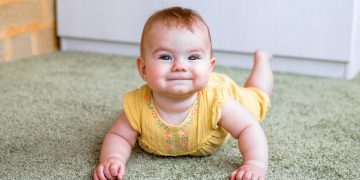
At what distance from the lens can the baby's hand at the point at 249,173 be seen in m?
0.78

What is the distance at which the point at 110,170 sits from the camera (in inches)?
31.6

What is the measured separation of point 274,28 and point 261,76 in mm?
415

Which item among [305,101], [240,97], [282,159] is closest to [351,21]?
[305,101]

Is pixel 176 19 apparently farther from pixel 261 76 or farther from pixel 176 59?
pixel 261 76

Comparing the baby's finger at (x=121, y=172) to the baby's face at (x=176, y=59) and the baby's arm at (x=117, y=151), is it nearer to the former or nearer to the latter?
the baby's arm at (x=117, y=151)

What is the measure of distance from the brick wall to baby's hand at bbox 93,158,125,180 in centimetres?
106

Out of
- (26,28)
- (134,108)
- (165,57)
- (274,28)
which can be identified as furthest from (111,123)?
(26,28)

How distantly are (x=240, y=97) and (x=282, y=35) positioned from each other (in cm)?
60

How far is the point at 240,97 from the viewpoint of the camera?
105 cm

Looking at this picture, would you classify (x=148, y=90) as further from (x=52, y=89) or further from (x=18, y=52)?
(x=18, y=52)

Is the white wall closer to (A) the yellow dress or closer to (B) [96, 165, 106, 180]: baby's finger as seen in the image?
(A) the yellow dress

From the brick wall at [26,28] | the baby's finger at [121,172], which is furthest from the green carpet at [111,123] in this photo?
the brick wall at [26,28]

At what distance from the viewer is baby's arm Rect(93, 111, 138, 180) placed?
0.80 metres

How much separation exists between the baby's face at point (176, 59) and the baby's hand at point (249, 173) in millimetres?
145
